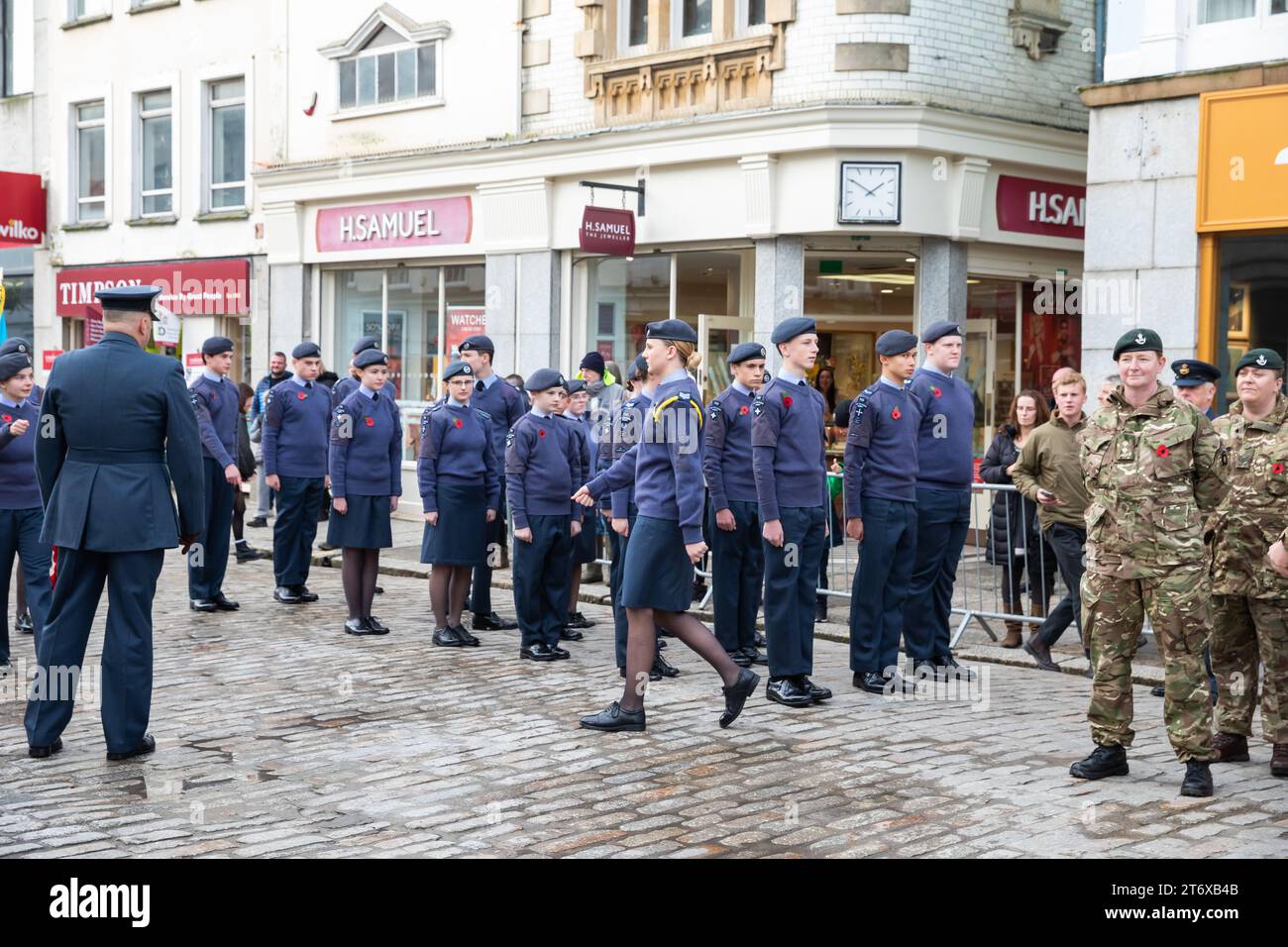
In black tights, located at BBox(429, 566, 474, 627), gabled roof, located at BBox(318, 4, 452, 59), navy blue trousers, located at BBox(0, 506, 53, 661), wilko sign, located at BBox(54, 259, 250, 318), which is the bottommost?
black tights, located at BBox(429, 566, 474, 627)

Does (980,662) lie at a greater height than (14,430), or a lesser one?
lesser

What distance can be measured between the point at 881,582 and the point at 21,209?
21.2m

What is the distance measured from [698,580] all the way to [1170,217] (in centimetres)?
470

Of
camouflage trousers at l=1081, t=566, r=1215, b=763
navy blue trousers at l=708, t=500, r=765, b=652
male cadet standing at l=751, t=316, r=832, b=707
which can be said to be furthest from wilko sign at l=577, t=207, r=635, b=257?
camouflage trousers at l=1081, t=566, r=1215, b=763

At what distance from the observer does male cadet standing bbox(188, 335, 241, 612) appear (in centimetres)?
1240

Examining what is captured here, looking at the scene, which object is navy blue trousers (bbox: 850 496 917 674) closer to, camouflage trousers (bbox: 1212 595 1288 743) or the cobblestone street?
the cobblestone street

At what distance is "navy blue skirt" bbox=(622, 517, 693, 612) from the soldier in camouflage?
2.53m

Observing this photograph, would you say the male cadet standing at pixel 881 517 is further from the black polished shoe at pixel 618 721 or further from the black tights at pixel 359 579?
the black tights at pixel 359 579

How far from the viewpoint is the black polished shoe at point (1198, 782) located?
6848 millimetres

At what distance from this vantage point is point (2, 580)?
9977mm

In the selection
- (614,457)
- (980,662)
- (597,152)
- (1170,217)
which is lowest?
(980,662)
